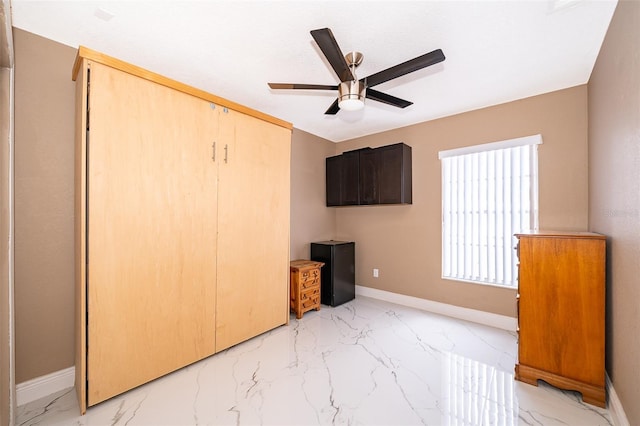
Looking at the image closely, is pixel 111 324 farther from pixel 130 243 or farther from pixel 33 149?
pixel 33 149

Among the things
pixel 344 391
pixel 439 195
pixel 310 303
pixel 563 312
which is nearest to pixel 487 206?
pixel 439 195

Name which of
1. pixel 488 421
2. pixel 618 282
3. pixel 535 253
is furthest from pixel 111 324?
pixel 618 282

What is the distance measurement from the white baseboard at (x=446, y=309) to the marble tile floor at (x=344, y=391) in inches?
9.7

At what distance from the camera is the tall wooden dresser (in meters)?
1.79

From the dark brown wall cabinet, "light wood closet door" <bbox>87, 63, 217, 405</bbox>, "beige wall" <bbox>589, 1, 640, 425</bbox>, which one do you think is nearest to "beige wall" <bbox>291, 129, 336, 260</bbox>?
the dark brown wall cabinet

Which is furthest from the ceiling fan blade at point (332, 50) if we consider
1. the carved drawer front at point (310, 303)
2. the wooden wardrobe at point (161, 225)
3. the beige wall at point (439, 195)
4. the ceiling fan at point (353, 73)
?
the carved drawer front at point (310, 303)

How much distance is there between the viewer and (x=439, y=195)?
347 centimetres

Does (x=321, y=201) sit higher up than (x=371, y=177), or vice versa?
(x=371, y=177)

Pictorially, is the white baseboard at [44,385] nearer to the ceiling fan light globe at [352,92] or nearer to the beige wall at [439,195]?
the ceiling fan light globe at [352,92]

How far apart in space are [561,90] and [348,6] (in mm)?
2350

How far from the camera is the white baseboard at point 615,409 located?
1517 millimetres

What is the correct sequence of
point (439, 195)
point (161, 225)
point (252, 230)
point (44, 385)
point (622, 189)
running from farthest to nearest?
point (439, 195)
point (252, 230)
point (161, 225)
point (44, 385)
point (622, 189)

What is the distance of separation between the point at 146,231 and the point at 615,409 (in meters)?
3.16

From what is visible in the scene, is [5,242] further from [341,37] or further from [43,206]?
[341,37]
